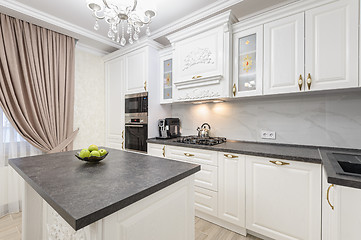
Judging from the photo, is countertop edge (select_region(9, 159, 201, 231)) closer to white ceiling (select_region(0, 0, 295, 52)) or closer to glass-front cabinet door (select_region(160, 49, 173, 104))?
glass-front cabinet door (select_region(160, 49, 173, 104))

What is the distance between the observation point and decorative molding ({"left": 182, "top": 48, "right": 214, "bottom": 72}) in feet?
7.22

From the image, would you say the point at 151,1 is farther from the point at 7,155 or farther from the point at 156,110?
the point at 7,155

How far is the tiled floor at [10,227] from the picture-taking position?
73.2 inches

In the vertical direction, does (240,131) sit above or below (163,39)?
below

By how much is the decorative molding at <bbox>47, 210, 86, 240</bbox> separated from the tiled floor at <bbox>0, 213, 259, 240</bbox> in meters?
1.26

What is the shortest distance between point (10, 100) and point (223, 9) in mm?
3021

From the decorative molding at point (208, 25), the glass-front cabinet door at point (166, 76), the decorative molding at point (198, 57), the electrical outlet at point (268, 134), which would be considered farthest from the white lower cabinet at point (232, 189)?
the decorative molding at point (208, 25)

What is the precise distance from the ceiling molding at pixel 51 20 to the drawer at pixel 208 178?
2.70 meters

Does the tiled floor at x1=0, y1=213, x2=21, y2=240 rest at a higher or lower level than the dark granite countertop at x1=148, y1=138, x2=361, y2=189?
lower

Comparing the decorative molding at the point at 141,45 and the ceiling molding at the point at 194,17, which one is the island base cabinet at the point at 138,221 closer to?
the ceiling molding at the point at 194,17

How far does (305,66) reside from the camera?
1.68 metres

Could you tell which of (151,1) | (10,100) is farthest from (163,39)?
(10,100)

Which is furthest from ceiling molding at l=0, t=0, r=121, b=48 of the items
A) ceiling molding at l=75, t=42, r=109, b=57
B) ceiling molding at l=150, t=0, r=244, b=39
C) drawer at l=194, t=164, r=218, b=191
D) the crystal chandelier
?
drawer at l=194, t=164, r=218, b=191

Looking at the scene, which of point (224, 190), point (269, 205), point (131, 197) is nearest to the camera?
point (131, 197)
